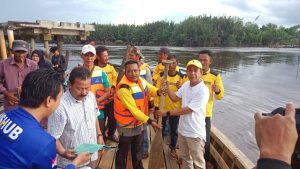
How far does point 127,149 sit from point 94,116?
3.46 feet

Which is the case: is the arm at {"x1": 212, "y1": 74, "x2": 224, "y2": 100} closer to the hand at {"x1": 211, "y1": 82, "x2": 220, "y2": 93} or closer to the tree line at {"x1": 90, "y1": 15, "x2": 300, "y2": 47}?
the hand at {"x1": 211, "y1": 82, "x2": 220, "y2": 93}

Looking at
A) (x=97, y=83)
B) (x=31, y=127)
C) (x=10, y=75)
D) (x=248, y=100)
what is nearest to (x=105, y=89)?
(x=97, y=83)

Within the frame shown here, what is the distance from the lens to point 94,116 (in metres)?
2.85

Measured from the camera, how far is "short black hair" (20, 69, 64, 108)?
1704 mm

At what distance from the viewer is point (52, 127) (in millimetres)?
2455

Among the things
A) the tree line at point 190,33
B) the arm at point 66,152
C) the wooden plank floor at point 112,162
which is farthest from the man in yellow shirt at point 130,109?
the tree line at point 190,33

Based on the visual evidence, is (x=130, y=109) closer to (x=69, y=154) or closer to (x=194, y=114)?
(x=194, y=114)

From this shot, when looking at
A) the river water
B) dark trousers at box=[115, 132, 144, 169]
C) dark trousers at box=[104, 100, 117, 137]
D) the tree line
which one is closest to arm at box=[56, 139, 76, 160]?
dark trousers at box=[115, 132, 144, 169]

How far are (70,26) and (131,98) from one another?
692cm

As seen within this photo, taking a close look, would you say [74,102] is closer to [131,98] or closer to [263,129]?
[131,98]

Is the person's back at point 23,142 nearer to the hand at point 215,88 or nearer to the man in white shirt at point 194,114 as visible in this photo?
the man in white shirt at point 194,114

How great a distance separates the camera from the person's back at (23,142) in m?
1.46

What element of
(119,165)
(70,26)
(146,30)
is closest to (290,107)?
(119,165)

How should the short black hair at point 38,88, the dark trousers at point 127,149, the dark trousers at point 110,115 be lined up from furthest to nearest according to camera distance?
the dark trousers at point 110,115
the dark trousers at point 127,149
the short black hair at point 38,88
